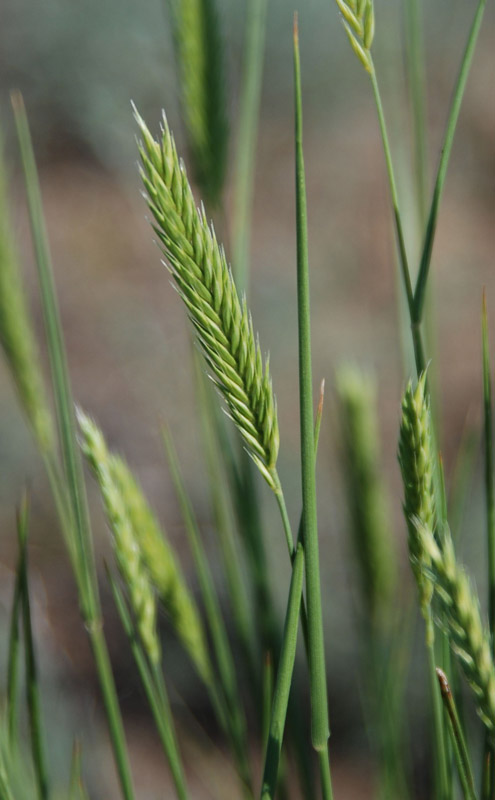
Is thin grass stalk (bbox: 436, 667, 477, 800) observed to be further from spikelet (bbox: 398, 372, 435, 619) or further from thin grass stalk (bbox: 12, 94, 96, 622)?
thin grass stalk (bbox: 12, 94, 96, 622)

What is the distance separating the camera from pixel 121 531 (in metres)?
0.40

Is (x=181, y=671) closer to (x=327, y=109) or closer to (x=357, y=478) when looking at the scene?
(x=357, y=478)

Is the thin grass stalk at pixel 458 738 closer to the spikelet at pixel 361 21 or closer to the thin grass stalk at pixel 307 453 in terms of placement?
the thin grass stalk at pixel 307 453

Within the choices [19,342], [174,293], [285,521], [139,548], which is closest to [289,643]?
[285,521]

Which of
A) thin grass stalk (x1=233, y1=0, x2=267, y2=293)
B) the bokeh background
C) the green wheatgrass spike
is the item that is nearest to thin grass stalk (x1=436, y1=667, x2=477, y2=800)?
the green wheatgrass spike

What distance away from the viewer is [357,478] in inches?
21.9

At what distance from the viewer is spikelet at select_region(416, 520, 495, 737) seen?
0.91 feet

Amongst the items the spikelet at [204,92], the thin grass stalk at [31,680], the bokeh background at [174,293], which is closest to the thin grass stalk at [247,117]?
the spikelet at [204,92]

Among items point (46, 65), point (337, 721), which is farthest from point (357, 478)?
point (46, 65)

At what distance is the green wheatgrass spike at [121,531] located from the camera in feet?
1.29

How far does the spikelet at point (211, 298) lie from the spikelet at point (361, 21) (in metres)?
0.10

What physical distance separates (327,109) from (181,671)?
1.46 m

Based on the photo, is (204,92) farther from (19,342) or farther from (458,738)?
(458,738)

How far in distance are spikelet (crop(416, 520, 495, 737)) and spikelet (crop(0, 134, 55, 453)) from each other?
1.05ft
